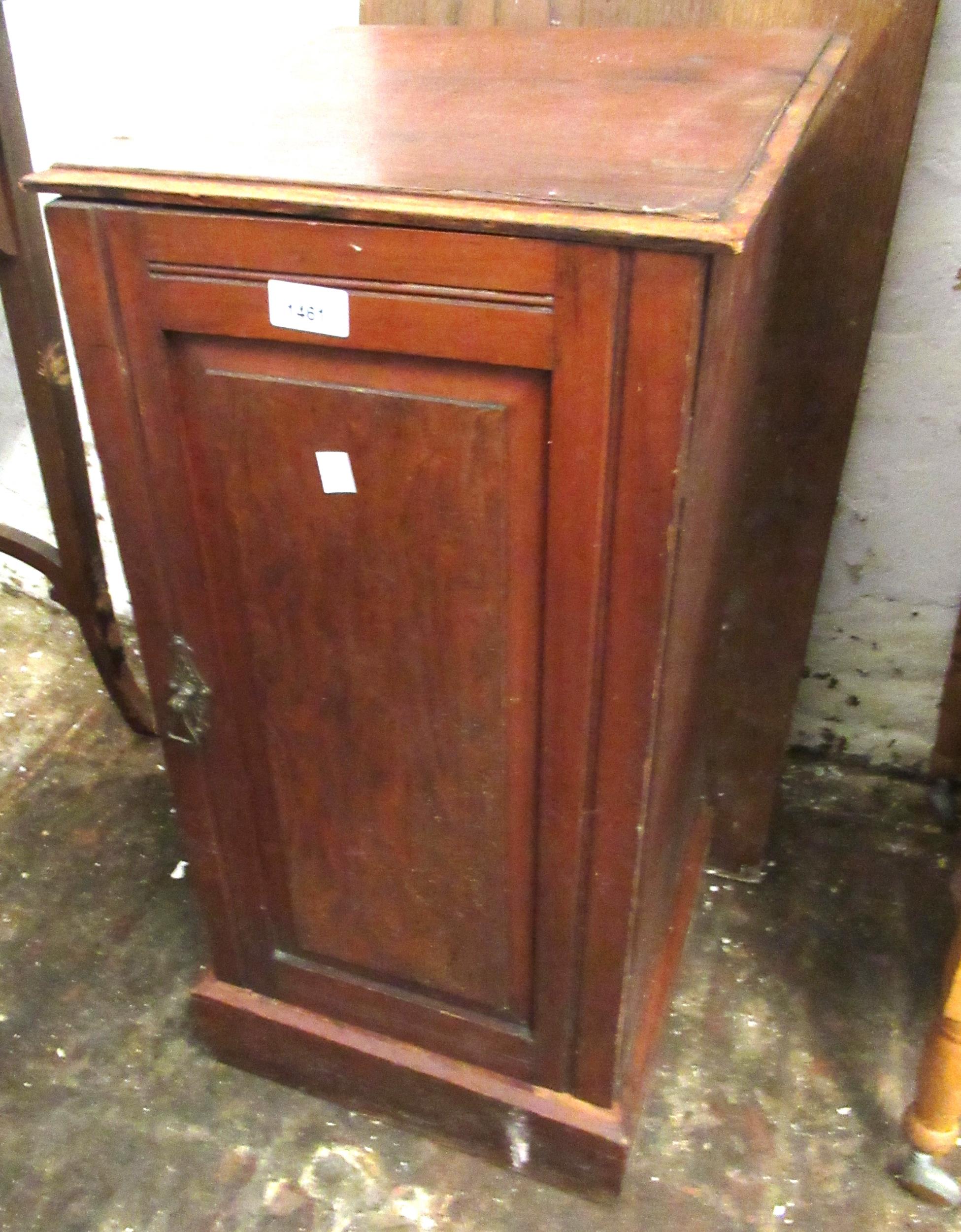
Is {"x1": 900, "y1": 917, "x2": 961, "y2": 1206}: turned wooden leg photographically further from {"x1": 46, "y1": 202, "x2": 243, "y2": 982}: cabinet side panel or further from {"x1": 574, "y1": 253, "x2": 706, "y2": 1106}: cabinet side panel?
{"x1": 46, "y1": 202, "x2": 243, "y2": 982}: cabinet side panel

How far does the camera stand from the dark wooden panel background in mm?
1057

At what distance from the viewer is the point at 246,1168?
3.90 ft

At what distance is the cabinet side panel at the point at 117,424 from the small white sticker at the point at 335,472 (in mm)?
160

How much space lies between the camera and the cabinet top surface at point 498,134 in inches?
26.1

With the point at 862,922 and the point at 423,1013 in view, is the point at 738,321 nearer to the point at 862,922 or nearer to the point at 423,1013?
the point at 423,1013

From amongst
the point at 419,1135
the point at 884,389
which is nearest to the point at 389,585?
the point at 419,1135

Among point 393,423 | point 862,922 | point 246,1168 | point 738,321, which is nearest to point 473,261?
point 393,423

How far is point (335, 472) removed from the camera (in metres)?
0.82

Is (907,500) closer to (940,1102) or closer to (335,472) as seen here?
(940,1102)

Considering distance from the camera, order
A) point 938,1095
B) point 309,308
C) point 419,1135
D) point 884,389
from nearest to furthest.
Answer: point 309,308, point 938,1095, point 419,1135, point 884,389

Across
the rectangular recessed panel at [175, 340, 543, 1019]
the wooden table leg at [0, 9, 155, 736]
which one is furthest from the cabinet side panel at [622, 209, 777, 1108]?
the wooden table leg at [0, 9, 155, 736]

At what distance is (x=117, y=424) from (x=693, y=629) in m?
0.54

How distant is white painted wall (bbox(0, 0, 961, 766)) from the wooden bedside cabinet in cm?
34

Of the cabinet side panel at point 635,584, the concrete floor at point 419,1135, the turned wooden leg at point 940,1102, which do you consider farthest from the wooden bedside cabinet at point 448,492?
the turned wooden leg at point 940,1102
